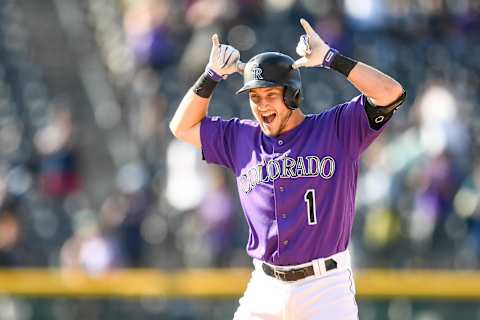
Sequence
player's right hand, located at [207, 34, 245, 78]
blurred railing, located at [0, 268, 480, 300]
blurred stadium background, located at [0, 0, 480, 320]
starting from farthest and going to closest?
1. blurred stadium background, located at [0, 0, 480, 320]
2. blurred railing, located at [0, 268, 480, 300]
3. player's right hand, located at [207, 34, 245, 78]

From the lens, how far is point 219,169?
1110 cm

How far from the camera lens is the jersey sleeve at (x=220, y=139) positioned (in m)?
6.33

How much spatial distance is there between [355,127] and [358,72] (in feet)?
0.94

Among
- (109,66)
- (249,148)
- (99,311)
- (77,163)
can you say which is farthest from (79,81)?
(249,148)

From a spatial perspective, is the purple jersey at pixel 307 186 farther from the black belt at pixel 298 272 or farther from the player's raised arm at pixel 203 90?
the player's raised arm at pixel 203 90

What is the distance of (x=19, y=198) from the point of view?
12344mm

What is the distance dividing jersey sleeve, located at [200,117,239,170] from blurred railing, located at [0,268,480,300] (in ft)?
12.3

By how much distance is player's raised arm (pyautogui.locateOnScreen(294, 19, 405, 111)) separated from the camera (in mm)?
5785

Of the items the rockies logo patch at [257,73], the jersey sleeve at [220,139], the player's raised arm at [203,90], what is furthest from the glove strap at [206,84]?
the rockies logo patch at [257,73]

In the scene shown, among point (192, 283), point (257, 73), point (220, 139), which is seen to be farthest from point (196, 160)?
point (257, 73)

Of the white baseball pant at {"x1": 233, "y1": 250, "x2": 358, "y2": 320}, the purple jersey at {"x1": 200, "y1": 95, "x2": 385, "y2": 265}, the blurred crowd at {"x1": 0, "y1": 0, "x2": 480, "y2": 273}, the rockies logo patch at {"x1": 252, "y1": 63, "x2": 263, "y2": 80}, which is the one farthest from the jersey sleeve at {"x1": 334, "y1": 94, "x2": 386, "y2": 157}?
the blurred crowd at {"x1": 0, "y1": 0, "x2": 480, "y2": 273}

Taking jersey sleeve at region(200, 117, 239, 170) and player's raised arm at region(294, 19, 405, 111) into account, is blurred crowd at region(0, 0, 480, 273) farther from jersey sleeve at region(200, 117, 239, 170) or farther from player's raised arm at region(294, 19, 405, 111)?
player's raised arm at region(294, 19, 405, 111)

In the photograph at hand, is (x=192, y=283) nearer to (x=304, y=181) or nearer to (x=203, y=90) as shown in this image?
(x=203, y=90)

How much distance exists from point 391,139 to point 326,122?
4.99 meters
